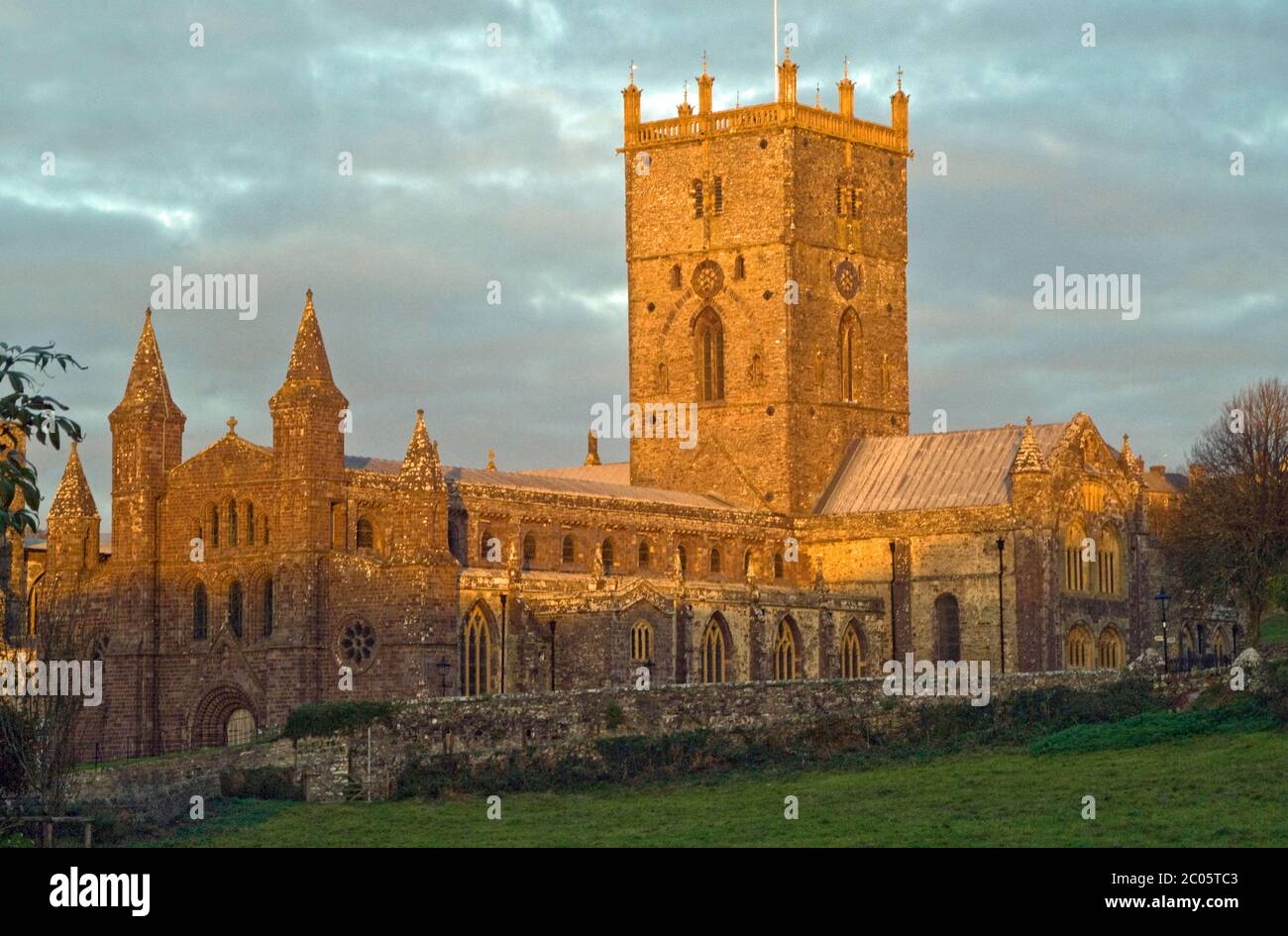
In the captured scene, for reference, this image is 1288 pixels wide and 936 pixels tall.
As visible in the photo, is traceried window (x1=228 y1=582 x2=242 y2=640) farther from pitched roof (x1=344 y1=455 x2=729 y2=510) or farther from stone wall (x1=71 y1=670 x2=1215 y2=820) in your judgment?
stone wall (x1=71 y1=670 x2=1215 y2=820)

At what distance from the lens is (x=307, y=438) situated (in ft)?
265

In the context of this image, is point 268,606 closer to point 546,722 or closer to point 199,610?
point 199,610

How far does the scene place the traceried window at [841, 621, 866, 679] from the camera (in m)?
96.8

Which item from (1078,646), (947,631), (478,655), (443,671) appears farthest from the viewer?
(947,631)

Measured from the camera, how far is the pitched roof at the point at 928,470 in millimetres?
98875

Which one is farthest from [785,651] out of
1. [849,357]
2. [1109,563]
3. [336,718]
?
[336,718]

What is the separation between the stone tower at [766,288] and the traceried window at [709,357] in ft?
0.24

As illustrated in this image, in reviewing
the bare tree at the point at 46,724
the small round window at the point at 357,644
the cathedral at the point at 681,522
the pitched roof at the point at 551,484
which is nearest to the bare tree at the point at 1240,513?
the cathedral at the point at 681,522

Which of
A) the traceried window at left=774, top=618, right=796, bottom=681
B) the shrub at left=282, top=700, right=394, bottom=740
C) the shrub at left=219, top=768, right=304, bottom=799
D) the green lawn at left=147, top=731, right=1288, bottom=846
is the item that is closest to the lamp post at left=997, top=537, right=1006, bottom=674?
the traceried window at left=774, top=618, right=796, bottom=681

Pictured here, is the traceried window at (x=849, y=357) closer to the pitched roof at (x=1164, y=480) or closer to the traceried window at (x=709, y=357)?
the traceried window at (x=709, y=357)

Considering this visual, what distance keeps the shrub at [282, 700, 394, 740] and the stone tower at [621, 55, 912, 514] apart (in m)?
40.2

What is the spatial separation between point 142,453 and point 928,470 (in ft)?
109

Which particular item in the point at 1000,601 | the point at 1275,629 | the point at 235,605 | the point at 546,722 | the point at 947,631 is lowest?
the point at 546,722
